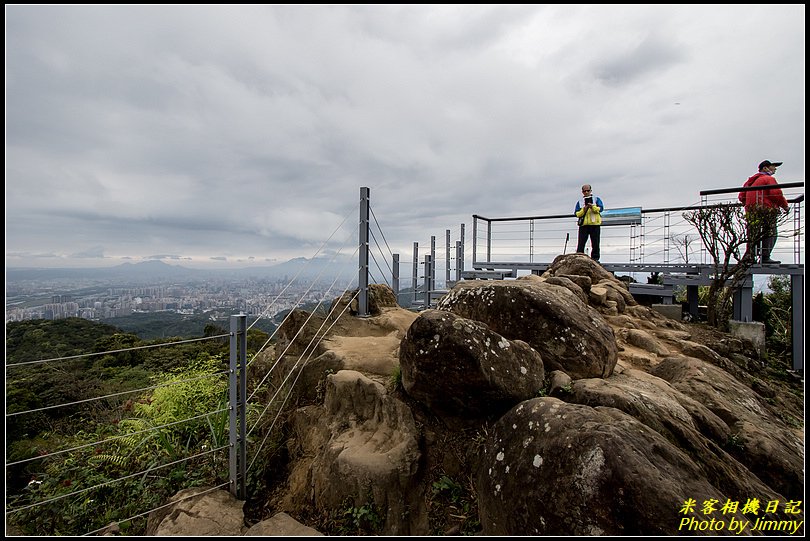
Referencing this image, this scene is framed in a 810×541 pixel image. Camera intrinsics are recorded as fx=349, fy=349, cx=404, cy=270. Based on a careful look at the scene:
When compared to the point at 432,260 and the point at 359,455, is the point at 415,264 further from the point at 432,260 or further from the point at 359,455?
the point at 359,455

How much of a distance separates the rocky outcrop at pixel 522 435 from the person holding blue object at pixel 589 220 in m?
4.59

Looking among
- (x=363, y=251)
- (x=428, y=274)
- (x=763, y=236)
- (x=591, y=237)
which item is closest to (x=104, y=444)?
(x=363, y=251)

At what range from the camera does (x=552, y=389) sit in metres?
3.29

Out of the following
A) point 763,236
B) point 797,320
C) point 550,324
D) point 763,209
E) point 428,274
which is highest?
point 763,209

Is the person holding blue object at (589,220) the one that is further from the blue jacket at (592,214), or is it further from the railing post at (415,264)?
the railing post at (415,264)

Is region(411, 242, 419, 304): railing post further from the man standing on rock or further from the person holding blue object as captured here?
the man standing on rock

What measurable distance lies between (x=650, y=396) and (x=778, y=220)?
6.23 metres

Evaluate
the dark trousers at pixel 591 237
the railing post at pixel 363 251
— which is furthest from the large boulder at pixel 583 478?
the dark trousers at pixel 591 237

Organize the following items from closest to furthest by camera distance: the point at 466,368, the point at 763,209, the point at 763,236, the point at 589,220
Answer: the point at 466,368, the point at 763,209, the point at 763,236, the point at 589,220

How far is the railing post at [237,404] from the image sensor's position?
9.73ft

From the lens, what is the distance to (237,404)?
3.11 m

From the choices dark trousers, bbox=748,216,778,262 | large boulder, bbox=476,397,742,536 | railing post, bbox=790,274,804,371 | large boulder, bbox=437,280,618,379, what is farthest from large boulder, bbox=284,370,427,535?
railing post, bbox=790,274,804,371

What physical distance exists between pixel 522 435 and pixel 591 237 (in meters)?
7.93

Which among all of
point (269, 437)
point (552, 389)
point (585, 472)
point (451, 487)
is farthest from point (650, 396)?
point (269, 437)
